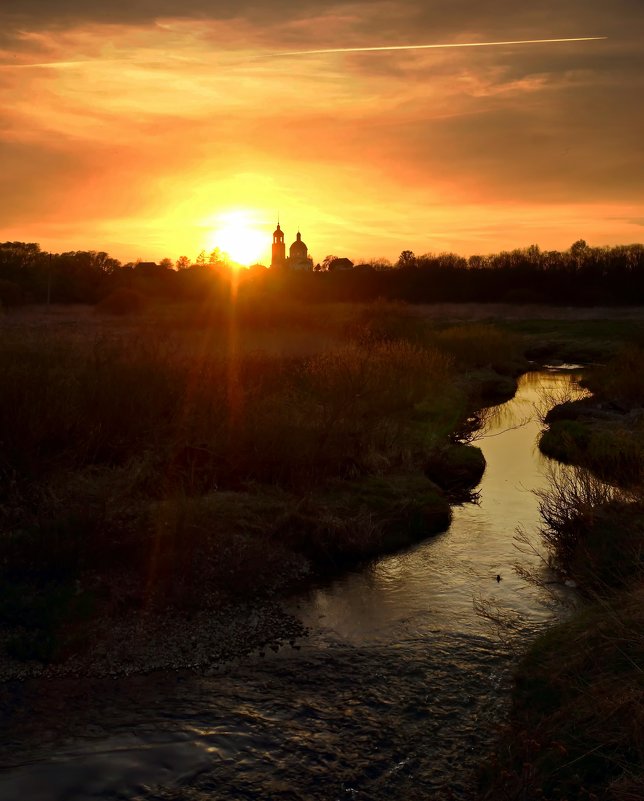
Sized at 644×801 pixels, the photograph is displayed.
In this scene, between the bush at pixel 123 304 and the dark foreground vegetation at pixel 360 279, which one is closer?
the bush at pixel 123 304

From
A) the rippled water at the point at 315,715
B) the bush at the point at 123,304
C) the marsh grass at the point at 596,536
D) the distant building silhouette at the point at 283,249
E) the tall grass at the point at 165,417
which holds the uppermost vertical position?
the distant building silhouette at the point at 283,249

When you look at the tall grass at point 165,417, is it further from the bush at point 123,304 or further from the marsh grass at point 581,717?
the bush at point 123,304

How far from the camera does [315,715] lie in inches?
236

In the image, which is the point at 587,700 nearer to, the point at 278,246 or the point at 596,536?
the point at 596,536

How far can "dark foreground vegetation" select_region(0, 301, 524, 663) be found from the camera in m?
7.58

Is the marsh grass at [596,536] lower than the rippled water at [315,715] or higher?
higher

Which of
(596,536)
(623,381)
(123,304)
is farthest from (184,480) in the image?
(123,304)

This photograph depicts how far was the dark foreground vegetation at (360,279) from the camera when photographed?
46.4m

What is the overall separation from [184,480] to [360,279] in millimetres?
60399

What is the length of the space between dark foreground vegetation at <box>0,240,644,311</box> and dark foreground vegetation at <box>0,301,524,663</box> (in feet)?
88.5

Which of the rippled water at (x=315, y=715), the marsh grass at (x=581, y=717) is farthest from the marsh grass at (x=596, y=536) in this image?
the marsh grass at (x=581, y=717)

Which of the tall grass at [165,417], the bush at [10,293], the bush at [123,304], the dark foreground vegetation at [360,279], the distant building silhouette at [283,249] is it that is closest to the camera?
the tall grass at [165,417]

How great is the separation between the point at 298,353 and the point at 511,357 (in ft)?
45.8

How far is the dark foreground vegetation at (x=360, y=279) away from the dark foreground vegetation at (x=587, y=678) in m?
32.1
